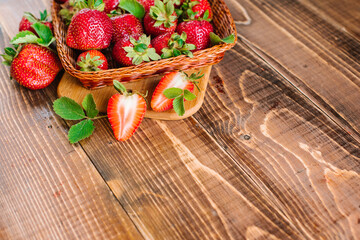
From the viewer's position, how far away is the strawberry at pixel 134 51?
96cm

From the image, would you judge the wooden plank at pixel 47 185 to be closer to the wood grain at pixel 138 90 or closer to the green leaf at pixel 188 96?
the wood grain at pixel 138 90

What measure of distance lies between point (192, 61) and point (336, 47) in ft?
1.83

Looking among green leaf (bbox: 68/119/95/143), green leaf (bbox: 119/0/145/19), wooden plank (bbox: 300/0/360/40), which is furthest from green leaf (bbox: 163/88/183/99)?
wooden plank (bbox: 300/0/360/40)

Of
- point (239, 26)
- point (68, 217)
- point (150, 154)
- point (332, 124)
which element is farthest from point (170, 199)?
point (239, 26)

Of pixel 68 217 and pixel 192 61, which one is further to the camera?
pixel 192 61

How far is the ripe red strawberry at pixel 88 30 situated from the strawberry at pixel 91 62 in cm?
3

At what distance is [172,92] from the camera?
3.08 ft

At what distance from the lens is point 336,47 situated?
4.03 feet

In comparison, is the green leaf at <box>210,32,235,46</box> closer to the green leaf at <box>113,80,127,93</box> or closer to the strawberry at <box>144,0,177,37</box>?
the strawberry at <box>144,0,177,37</box>

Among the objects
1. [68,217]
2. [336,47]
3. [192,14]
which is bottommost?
[68,217]

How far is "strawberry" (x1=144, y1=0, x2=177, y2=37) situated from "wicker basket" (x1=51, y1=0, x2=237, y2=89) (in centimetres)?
13

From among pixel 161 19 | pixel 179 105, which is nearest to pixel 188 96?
pixel 179 105

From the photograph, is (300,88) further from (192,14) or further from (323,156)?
(192,14)

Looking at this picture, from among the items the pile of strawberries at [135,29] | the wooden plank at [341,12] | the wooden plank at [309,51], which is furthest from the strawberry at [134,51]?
the wooden plank at [341,12]
